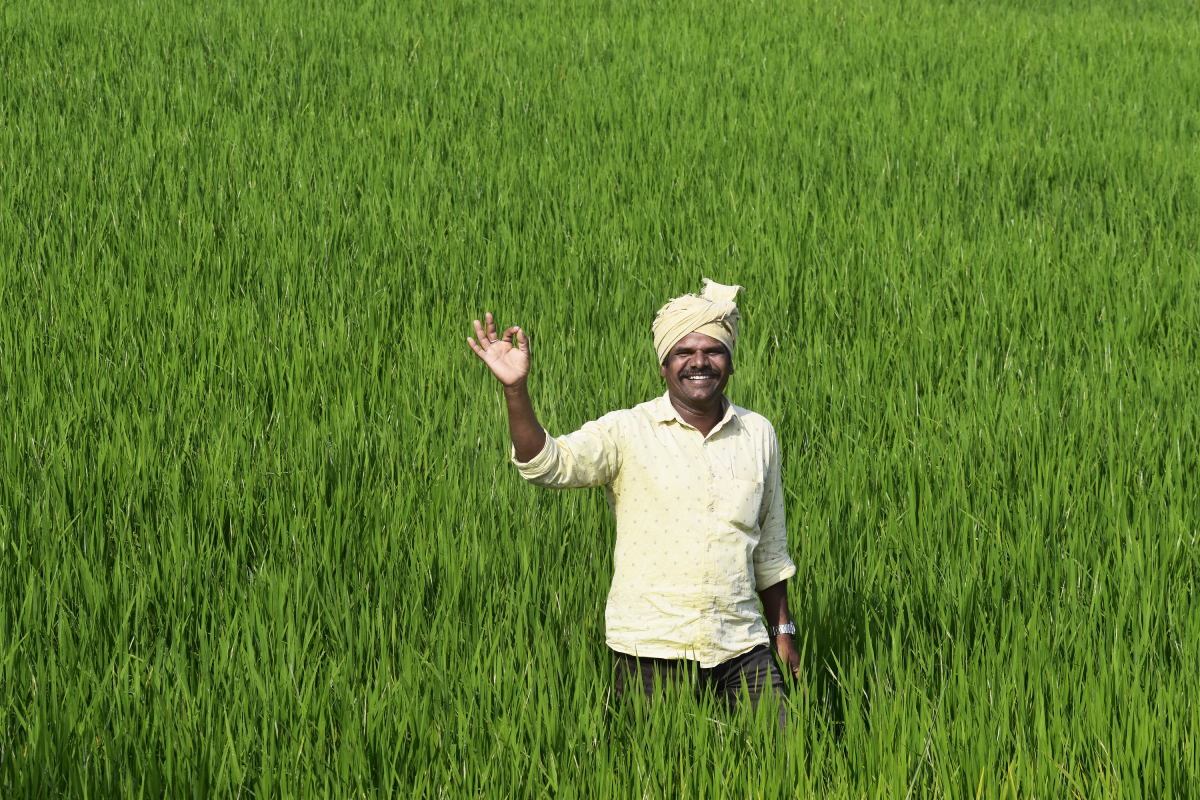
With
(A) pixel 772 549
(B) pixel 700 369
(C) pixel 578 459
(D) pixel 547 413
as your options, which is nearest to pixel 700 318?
(B) pixel 700 369

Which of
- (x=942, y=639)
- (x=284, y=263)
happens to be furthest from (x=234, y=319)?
(x=942, y=639)

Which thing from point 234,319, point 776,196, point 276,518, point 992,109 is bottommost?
point 276,518

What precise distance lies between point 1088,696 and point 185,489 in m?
2.03

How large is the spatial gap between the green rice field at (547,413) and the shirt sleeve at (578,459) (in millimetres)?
390

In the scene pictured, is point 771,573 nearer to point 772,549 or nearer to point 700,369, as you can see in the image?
point 772,549

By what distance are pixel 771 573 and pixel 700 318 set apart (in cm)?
49

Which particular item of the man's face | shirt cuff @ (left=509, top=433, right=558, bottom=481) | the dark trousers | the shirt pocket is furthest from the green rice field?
the man's face

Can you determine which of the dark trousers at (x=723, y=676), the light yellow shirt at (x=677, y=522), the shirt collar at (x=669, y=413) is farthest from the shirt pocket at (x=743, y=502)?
the dark trousers at (x=723, y=676)

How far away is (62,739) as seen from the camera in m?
1.80

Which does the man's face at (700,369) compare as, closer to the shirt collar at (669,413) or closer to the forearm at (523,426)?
the shirt collar at (669,413)

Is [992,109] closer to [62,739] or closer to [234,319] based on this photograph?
[234,319]

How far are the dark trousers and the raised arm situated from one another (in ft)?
1.36

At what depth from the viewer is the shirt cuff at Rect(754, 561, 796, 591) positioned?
2049mm

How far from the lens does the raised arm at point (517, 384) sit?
181 centimetres
